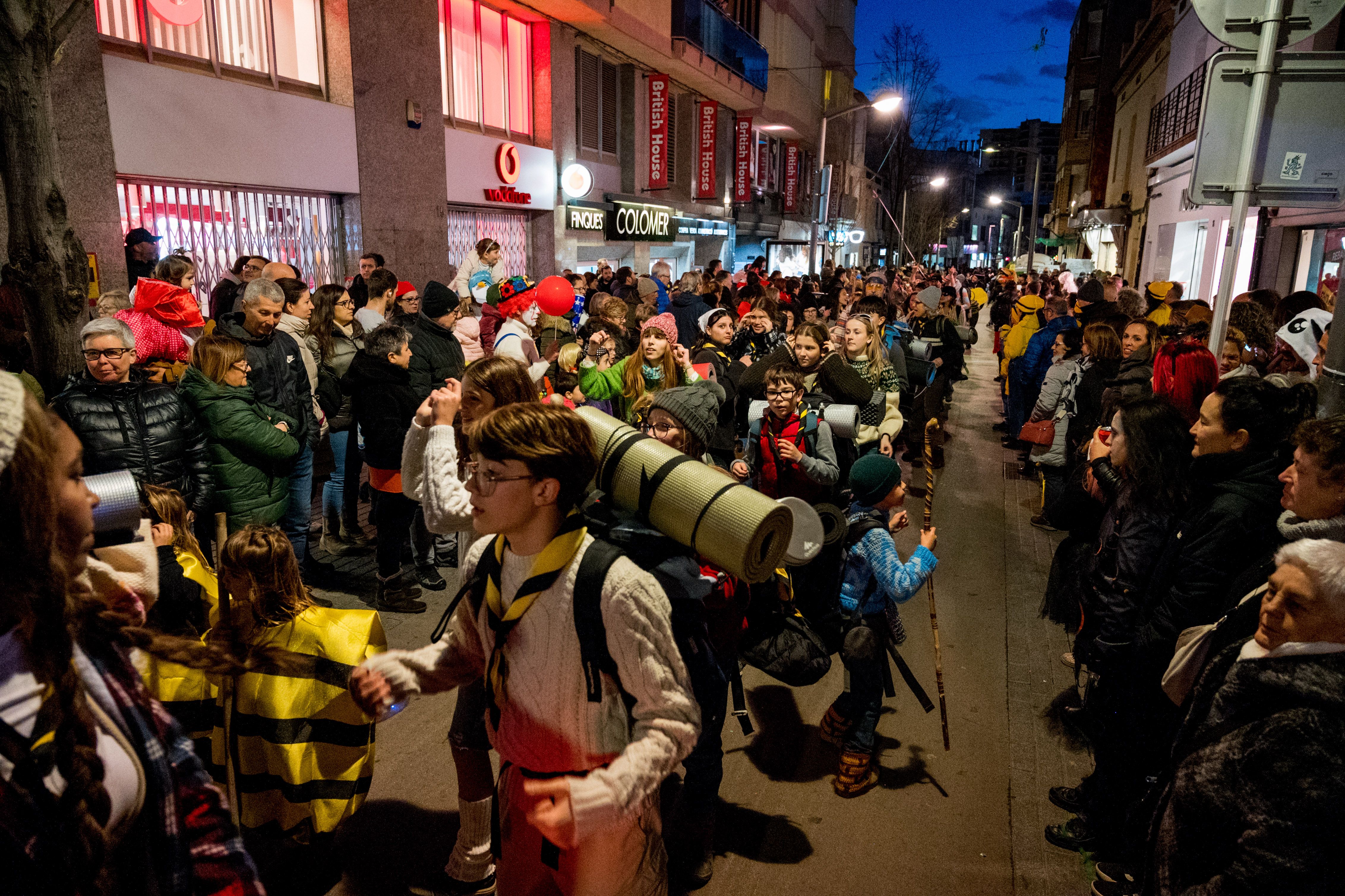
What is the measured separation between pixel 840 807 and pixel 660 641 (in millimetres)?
2257

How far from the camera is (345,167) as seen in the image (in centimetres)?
1087

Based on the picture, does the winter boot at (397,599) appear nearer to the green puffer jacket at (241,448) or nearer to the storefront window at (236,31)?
the green puffer jacket at (241,448)

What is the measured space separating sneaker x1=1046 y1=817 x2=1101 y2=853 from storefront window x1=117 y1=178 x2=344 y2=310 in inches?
356

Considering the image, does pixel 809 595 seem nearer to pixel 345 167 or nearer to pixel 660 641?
pixel 660 641

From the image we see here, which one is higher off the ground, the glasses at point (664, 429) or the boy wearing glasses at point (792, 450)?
the glasses at point (664, 429)

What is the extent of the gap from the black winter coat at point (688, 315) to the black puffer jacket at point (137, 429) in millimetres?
5841

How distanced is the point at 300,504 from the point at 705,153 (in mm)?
19678

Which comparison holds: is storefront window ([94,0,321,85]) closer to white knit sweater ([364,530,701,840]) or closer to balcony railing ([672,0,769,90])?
white knit sweater ([364,530,701,840])

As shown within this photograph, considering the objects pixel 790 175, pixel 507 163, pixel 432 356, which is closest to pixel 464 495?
pixel 432 356

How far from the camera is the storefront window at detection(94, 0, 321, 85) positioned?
8062mm

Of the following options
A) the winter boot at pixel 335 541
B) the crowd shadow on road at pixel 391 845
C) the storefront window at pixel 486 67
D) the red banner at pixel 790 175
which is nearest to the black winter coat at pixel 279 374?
the winter boot at pixel 335 541

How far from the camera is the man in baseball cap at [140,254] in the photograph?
7766mm

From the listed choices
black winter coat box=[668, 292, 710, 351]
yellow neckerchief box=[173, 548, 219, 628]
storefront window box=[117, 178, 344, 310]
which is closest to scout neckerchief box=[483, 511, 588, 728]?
yellow neckerchief box=[173, 548, 219, 628]

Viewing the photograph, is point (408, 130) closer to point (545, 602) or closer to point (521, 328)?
point (521, 328)
